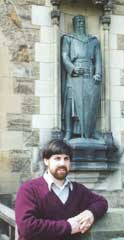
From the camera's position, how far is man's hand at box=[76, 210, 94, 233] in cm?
195

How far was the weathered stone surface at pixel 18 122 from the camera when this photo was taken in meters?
4.90

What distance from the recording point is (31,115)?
4977 mm

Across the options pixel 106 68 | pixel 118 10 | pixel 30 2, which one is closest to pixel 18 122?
pixel 106 68

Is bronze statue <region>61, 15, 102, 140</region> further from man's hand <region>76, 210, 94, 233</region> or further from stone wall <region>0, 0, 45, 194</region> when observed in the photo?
man's hand <region>76, 210, 94, 233</region>

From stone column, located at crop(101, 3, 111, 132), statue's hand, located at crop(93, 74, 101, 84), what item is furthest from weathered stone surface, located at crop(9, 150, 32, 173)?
statue's hand, located at crop(93, 74, 101, 84)

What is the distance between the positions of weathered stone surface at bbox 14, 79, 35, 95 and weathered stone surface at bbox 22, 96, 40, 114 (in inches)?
2.4

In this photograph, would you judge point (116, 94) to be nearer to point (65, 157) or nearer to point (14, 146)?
point (14, 146)

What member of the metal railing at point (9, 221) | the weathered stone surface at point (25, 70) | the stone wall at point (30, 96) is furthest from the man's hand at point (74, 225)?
the weathered stone surface at point (25, 70)

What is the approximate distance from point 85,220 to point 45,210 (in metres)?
0.16

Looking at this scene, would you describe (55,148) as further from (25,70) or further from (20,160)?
(25,70)

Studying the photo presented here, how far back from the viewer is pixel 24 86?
4984 mm

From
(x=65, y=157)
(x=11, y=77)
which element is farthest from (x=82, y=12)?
(x=65, y=157)

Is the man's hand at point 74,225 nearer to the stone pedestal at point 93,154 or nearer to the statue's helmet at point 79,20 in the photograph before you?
the stone pedestal at point 93,154

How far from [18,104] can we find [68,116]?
52 cm
